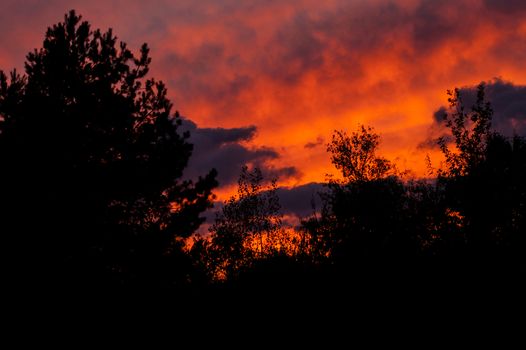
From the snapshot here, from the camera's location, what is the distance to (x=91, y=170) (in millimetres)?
17000

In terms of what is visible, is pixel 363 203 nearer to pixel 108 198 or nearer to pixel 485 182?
pixel 485 182

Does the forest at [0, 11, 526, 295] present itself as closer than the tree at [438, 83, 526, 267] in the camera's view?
Yes

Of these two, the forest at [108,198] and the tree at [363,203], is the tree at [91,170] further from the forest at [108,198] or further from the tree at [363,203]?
the tree at [363,203]

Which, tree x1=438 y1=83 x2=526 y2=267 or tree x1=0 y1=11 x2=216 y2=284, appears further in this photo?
tree x1=438 y1=83 x2=526 y2=267

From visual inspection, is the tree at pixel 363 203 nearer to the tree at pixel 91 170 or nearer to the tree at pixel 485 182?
the tree at pixel 485 182

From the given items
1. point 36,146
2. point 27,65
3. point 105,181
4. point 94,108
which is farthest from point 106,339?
point 27,65

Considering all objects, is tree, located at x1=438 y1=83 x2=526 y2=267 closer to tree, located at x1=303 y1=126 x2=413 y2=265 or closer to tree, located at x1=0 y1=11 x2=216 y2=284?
tree, located at x1=303 y1=126 x2=413 y2=265

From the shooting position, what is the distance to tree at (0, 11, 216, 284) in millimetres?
15492

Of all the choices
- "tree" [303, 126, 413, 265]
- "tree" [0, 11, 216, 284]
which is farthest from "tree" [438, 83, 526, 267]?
"tree" [0, 11, 216, 284]

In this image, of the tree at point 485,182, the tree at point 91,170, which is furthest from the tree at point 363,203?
the tree at point 91,170

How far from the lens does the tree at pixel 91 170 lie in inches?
610

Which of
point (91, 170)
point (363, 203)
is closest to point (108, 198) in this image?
A: point (91, 170)

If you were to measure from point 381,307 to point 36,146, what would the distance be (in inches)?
691

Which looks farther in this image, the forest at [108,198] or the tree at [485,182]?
the tree at [485,182]
